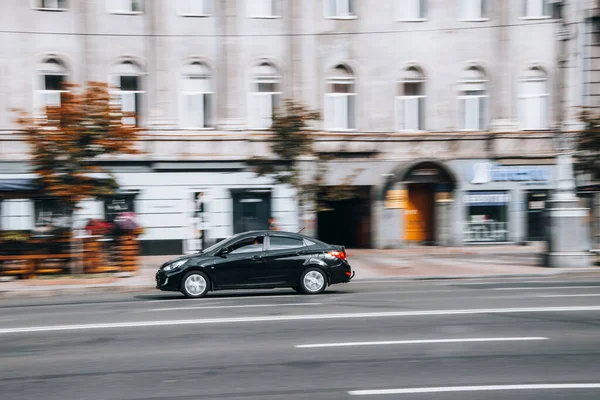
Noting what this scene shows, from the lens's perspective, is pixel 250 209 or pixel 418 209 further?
pixel 418 209

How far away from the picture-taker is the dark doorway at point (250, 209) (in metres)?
30.4

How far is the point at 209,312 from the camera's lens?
1402 centimetres

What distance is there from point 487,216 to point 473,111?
13.3ft

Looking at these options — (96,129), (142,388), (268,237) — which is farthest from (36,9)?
(142,388)

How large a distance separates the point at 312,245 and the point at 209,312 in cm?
384

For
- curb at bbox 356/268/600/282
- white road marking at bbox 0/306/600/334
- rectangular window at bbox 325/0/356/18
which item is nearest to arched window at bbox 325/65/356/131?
rectangular window at bbox 325/0/356/18

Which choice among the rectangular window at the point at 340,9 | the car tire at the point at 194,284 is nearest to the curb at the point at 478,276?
the car tire at the point at 194,284

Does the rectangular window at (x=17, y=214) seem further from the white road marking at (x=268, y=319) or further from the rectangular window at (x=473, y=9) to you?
the rectangular window at (x=473, y=9)

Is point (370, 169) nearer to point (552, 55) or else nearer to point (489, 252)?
point (489, 252)

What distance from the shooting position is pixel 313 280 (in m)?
17.0

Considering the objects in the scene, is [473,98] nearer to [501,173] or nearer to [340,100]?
[501,173]

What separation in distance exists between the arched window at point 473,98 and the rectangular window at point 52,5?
48.8 ft

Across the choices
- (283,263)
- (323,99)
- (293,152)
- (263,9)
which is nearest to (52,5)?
(263,9)

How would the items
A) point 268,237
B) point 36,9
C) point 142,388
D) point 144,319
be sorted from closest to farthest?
1. point 142,388
2. point 144,319
3. point 268,237
4. point 36,9
